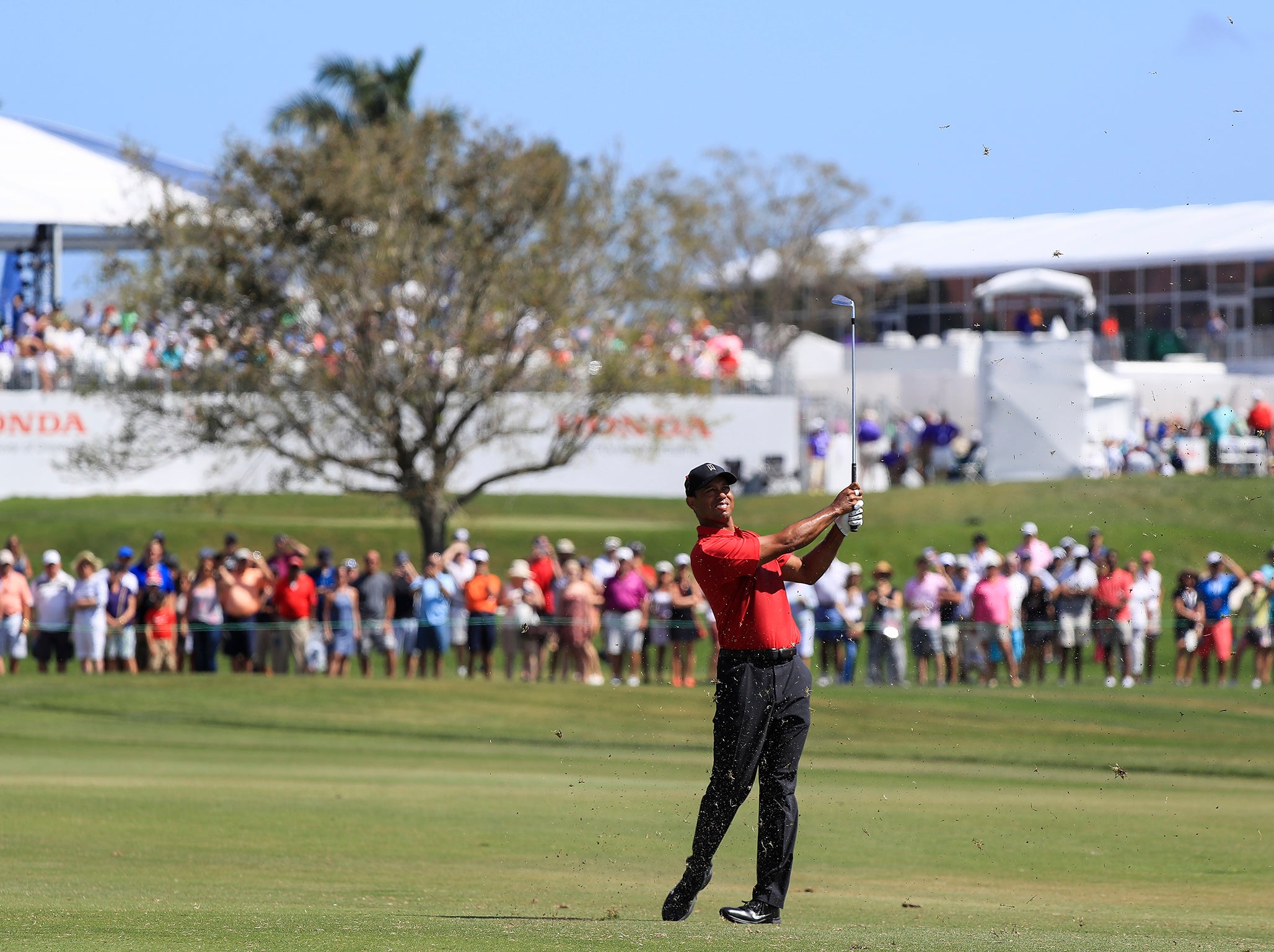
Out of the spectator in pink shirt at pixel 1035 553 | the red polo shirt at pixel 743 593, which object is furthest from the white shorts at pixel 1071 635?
the red polo shirt at pixel 743 593

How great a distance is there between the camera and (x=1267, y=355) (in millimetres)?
55719

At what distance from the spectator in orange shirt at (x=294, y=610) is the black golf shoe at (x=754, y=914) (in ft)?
50.1

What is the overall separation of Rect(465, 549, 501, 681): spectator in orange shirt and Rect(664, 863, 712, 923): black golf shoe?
14.6m

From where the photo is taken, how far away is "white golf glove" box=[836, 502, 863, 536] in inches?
313

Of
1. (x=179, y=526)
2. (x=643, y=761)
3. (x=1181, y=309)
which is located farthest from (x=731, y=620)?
(x=1181, y=309)

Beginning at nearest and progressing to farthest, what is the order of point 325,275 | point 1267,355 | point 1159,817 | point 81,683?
point 1159,817 < point 81,683 < point 325,275 < point 1267,355

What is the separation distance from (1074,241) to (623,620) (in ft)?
177

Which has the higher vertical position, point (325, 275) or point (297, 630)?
point (325, 275)

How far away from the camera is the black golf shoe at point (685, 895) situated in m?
8.26

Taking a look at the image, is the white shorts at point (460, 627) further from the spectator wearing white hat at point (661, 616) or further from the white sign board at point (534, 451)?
the white sign board at point (534, 451)

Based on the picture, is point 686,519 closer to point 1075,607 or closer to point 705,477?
point 1075,607

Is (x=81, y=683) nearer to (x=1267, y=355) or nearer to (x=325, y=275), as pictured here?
(x=325, y=275)

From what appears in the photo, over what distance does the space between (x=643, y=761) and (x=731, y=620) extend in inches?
395

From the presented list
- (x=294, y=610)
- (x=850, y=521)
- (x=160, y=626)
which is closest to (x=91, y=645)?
(x=160, y=626)
